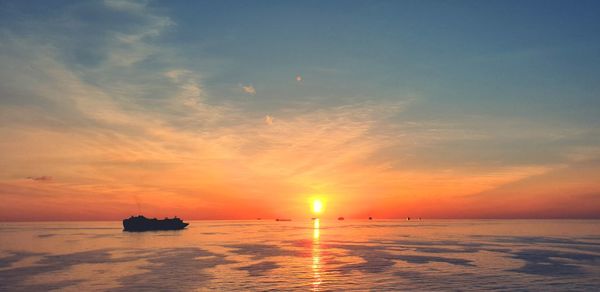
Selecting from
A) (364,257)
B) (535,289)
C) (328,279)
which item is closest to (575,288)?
(535,289)

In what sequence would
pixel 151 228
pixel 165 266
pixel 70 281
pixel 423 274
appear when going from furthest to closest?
pixel 151 228 < pixel 165 266 < pixel 423 274 < pixel 70 281

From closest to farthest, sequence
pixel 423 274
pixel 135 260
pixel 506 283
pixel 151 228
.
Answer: pixel 506 283 < pixel 423 274 < pixel 135 260 < pixel 151 228

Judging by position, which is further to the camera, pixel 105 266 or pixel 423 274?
pixel 105 266

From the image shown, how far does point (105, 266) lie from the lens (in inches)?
2378

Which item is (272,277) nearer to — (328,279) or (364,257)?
(328,279)

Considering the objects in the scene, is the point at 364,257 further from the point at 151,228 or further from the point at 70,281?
the point at 151,228

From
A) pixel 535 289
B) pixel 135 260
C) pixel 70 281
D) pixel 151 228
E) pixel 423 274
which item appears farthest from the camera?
pixel 151 228

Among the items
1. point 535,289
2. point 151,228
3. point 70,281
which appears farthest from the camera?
point 151,228

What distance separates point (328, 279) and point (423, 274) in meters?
11.1

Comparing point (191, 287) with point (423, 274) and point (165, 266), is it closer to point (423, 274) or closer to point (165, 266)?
point (165, 266)

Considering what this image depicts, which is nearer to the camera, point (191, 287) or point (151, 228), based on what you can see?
point (191, 287)

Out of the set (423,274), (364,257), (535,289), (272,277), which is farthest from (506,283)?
(364,257)

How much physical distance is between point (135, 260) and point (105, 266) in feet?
26.1

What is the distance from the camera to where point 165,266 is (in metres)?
59.7
